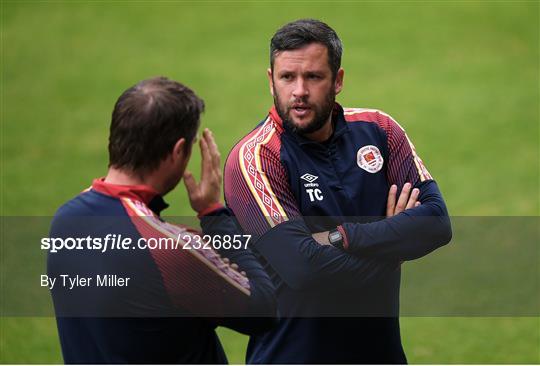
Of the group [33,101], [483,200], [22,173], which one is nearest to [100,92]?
[33,101]

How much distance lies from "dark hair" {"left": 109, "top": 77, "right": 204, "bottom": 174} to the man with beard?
119cm

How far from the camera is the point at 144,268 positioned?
3994 mm

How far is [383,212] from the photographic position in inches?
215

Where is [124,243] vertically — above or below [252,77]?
above

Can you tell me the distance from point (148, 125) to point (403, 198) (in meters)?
1.76

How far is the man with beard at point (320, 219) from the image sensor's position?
17.1 ft

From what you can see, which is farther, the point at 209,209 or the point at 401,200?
the point at 401,200

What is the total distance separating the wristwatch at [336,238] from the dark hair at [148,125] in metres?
1.32

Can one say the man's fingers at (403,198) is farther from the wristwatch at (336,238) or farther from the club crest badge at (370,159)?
the wristwatch at (336,238)

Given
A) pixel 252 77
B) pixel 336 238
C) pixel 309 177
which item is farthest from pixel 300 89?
pixel 252 77

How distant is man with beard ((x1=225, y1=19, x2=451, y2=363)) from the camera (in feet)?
17.1

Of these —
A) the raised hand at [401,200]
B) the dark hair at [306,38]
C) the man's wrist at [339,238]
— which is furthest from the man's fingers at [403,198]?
the dark hair at [306,38]

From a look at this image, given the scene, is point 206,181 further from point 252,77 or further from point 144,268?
point 252,77

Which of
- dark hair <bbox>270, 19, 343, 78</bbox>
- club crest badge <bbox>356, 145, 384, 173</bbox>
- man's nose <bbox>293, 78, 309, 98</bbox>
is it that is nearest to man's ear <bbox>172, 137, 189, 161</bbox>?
man's nose <bbox>293, 78, 309, 98</bbox>
